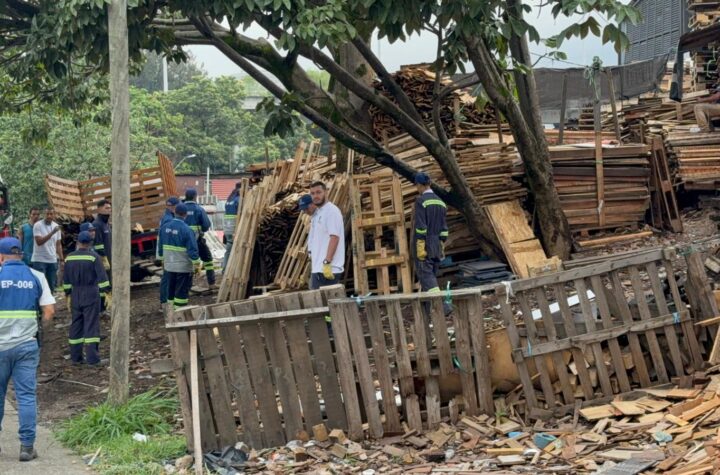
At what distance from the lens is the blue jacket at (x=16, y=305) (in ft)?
23.9

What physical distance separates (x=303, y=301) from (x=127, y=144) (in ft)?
8.58

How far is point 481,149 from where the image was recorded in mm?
13812

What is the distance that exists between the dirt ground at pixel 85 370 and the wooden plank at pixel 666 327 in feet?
17.9

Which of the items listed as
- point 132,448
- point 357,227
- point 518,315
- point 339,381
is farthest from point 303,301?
point 357,227

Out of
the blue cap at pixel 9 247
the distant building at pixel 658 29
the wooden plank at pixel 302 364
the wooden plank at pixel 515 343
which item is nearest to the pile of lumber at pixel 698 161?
the wooden plank at pixel 515 343

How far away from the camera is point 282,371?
23.2 ft

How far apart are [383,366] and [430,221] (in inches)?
161

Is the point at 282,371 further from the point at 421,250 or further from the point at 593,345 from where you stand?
the point at 421,250

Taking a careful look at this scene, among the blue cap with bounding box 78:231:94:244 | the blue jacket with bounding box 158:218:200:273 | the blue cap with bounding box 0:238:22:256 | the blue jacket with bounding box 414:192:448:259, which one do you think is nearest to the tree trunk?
the blue jacket with bounding box 414:192:448:259

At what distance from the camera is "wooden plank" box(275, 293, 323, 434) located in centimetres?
705

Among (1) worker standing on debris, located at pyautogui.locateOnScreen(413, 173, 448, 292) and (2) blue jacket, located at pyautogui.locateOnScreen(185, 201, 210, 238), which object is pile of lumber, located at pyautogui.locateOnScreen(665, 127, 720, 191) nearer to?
(1) worker standing on debris, located at pyautogui.locateOnScreen(413, 173, 448, 292)

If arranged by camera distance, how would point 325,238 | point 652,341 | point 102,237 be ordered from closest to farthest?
point 652,341, point 325,238, point 102,237

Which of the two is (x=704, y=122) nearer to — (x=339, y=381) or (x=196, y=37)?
(x=196, y=37)

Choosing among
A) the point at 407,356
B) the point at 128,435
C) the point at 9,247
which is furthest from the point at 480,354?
the point at 9,247
